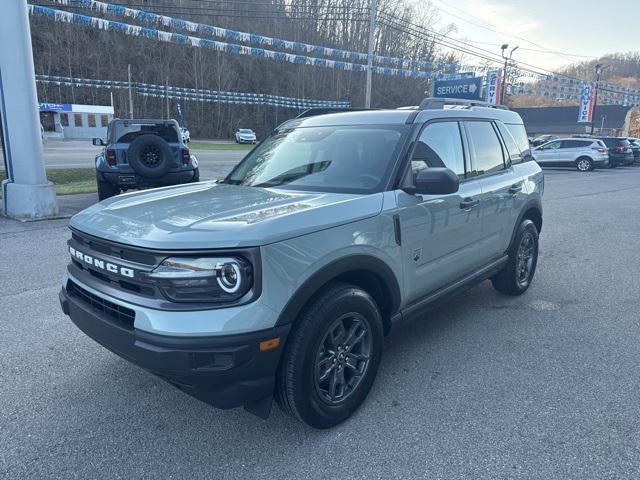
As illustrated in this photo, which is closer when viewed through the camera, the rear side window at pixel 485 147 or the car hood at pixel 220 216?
the car hood at pixel 220 216

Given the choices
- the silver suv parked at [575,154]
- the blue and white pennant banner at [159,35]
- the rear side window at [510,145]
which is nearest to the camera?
the rear side window at [510,145]

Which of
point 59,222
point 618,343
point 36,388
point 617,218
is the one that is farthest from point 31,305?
point 617,218

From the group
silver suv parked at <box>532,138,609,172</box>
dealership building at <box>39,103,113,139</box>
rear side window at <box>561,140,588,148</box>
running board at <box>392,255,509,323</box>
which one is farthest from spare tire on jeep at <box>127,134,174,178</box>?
dealership building at <box>39,103,113,139</box>

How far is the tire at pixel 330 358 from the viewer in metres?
2.43

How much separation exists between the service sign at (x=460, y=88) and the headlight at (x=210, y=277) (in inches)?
985

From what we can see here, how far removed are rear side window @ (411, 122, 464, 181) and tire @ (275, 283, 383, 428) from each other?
3.48ft

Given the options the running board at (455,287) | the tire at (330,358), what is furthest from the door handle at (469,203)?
the tire at (330,358)

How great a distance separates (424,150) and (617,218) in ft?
28.8

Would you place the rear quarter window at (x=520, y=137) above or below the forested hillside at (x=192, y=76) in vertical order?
below

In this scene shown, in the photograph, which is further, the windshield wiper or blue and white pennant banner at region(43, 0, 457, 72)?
blue and white pennant banner at region(43, 0, 457, 72)

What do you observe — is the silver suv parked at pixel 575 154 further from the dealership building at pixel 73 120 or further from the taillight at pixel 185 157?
the dealership building at pixel 73 120

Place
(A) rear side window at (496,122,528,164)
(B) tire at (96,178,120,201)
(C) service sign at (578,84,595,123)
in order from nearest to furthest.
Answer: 1. (A) rear side window at (496,122,528,164)
2. (B) tire at (96,178,120,201)
3. (C) service sign at (578,84,595,123)

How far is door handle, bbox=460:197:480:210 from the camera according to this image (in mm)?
3650

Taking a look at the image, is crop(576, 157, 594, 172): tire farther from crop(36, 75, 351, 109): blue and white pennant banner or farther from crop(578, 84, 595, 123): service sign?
crop(36, 75, 351, 109): blue and white pennant banner
